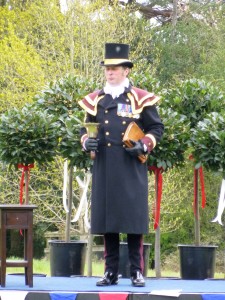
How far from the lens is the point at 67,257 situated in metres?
8.66

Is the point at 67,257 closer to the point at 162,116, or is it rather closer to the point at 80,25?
the point at 162,116

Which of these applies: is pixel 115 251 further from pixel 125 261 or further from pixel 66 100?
pixel 66 100

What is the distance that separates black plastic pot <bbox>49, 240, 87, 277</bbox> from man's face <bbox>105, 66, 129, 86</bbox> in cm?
209

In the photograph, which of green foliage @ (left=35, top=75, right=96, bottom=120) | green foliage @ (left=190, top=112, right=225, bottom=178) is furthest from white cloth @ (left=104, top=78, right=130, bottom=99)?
green foliage @ (left=35, top=75, right=96, bottom=120)

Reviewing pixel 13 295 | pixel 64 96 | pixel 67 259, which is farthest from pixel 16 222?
pixel 64 96

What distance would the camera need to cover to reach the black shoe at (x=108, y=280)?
277 inches

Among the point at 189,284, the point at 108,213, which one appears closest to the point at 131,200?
the point at 108,213

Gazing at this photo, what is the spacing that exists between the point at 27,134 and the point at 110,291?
2.33 metres

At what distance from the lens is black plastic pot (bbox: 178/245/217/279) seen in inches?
329

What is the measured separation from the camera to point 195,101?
8.73 meters

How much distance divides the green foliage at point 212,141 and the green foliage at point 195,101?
57 cm

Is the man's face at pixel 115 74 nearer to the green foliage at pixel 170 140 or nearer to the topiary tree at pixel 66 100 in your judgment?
the green foliage at pixel 170 140

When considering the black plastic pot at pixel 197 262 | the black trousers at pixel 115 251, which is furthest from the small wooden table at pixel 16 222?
the black plastic pot at pixel 197 262

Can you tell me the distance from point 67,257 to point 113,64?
91.3 inches
